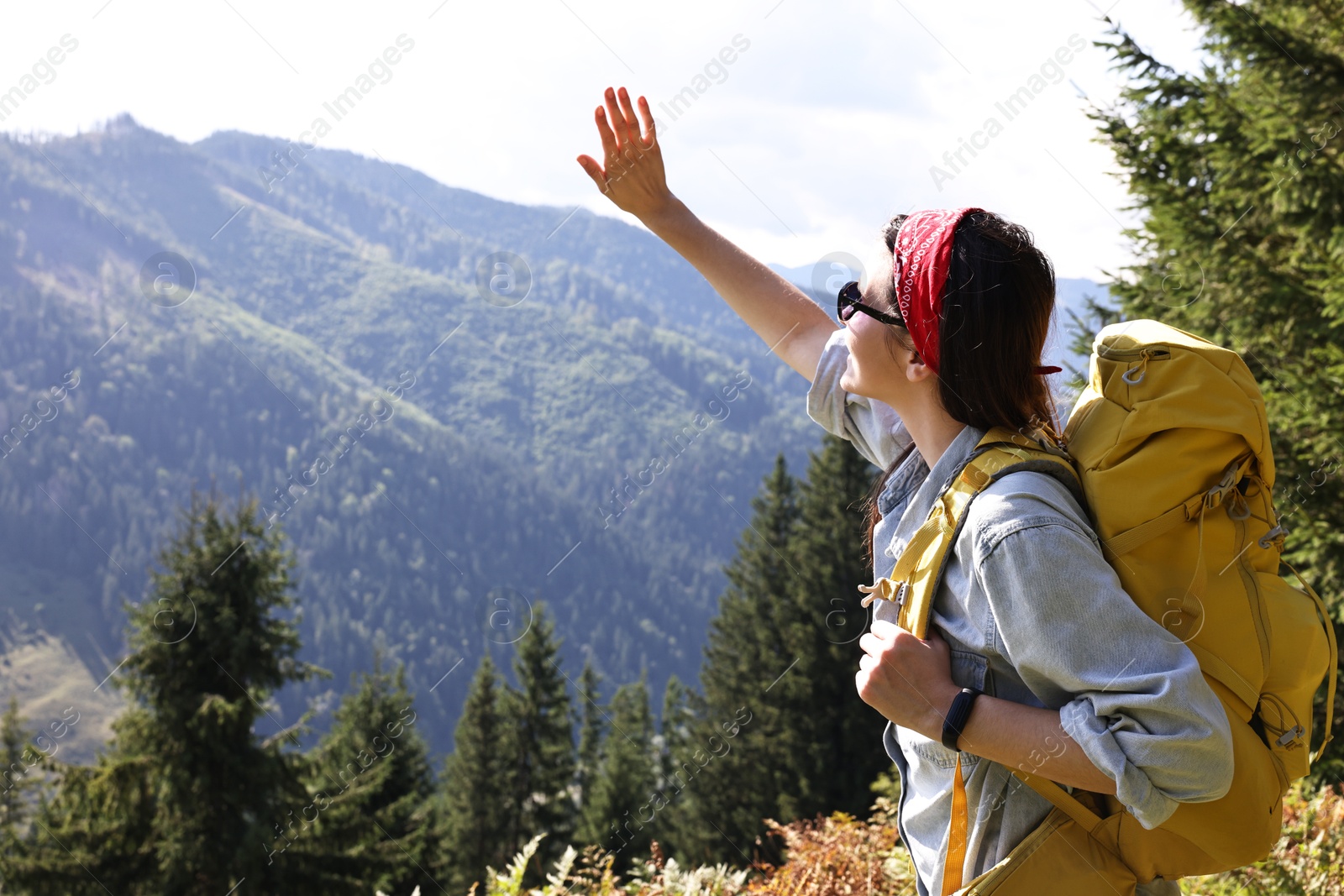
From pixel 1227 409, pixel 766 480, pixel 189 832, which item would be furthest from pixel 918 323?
pixel 766 480

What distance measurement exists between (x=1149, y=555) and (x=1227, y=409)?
0.82 feet

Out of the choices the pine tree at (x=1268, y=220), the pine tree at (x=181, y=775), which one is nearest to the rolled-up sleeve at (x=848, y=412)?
the pine tree at (x=1268, y=220)

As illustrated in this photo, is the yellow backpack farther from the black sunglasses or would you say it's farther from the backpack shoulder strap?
the black sunglasses

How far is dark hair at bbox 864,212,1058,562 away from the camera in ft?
4.99

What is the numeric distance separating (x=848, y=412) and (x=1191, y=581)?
3.41 ft

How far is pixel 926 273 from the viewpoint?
155 cm

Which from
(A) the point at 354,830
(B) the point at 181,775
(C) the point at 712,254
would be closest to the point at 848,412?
(C) the point at 712,254

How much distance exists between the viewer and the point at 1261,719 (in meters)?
1.42

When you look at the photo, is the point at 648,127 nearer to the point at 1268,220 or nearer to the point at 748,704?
the point at 1268,220

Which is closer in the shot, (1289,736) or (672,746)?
(1289,736)

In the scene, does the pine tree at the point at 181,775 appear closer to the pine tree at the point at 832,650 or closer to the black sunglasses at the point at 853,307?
the black sunglasses at the point at 853,307

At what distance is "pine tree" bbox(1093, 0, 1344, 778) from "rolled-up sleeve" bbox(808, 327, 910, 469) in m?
4.84

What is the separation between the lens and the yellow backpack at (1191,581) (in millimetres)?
1379

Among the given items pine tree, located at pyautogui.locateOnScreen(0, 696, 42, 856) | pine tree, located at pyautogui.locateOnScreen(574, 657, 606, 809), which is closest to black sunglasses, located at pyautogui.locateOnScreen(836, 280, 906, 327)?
pine tree, located at pyautogui.locateOnScreen(0, 696, 42, 856)
